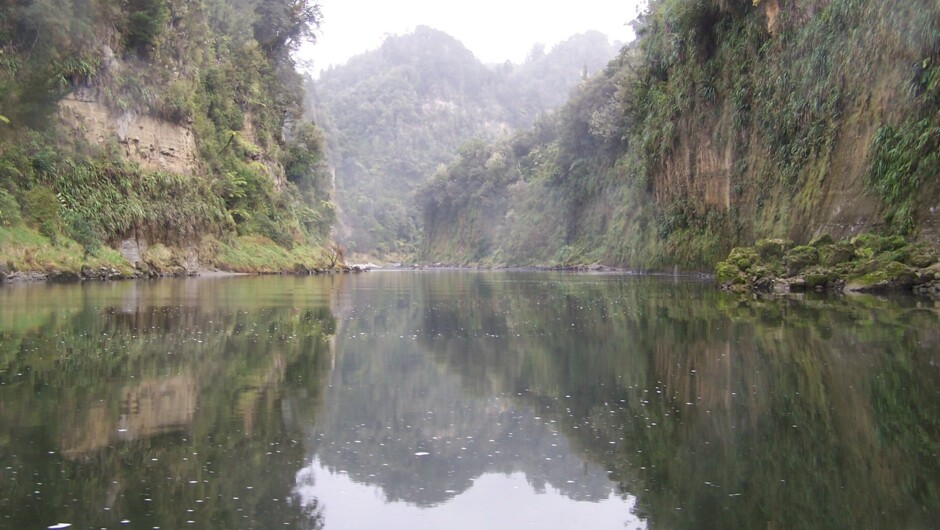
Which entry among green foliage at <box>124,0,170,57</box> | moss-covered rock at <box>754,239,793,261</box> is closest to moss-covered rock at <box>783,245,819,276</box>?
moss-covered rock at <box>754,239,793,261</box>

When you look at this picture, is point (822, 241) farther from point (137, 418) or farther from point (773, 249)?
point (137, 418)

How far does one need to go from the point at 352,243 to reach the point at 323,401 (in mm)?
119508

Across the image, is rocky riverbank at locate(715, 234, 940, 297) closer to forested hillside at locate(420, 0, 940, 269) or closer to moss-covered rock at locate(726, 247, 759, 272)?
moss-covered rock at locate(726, 247, 759, 272)

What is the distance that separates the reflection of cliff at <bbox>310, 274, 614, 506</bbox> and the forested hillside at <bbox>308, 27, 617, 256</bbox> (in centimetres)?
11158

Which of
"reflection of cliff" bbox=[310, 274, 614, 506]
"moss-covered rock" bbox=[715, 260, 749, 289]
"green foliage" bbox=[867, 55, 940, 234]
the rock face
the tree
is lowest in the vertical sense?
"reflection of cliff" bbox=[310, 274, 614, 506]

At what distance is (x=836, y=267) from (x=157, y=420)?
21650 mm

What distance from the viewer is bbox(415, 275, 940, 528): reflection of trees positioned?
507 centimetres

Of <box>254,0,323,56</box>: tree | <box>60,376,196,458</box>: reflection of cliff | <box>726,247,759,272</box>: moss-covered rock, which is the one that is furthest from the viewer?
<box>254,0,323,56</box>: tree

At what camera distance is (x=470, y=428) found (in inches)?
274

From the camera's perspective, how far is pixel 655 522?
15.6ft

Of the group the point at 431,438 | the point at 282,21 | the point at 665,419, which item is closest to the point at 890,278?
the point at 665,419

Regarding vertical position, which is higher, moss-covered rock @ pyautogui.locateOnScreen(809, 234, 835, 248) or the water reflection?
moss-covered rock @ pyautogui.locateOnScreen(809, 234, 835, 248)

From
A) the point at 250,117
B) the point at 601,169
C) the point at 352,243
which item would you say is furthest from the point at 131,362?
the point at 352,243

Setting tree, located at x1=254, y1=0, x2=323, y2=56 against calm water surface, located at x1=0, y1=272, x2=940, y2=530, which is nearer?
calm water surface, located at x1=0, y1=272, x2=940, y2=530
